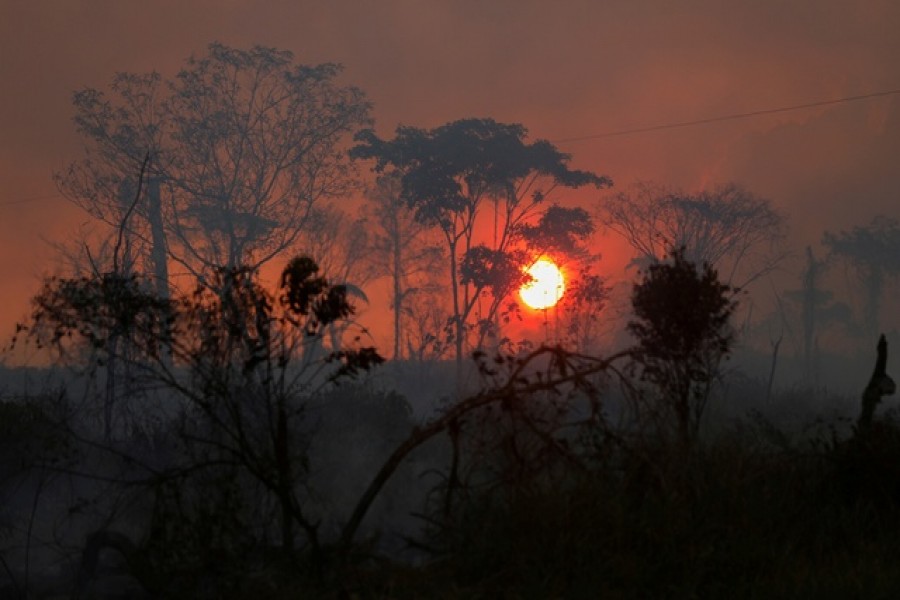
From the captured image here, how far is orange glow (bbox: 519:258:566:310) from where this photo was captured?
127ft

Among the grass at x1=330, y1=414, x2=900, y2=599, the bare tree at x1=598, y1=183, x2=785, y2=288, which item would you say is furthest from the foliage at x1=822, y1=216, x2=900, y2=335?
the grass at x1=330, y1=414, x2=900, y2=599

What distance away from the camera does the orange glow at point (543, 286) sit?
38.6 m

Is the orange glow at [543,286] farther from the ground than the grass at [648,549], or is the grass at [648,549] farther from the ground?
the orange glow at [543,286]

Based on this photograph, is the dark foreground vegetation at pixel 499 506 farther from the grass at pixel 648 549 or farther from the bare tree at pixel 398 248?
the bare tree at pixel 398 248

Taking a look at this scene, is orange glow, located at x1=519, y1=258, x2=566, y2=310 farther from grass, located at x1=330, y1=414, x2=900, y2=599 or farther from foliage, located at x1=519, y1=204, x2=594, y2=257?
grass, located at x1=330, y1=414, x2=900, y2=599

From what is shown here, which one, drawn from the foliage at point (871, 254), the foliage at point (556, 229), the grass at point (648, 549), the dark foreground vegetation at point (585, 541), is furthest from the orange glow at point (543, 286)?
the foliage at point (871, 254)

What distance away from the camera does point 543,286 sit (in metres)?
39.4

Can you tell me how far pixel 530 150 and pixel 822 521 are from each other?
109ft

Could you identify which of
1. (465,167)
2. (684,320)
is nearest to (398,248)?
(465,167)

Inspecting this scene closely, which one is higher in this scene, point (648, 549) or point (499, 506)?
point (499, 506)

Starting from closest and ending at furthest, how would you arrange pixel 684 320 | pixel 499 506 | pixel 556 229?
pixel 499 506
pixel 684 320
pixel 556 229

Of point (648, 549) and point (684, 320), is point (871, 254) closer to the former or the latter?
point (684, 320)

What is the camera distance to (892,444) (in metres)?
10.7

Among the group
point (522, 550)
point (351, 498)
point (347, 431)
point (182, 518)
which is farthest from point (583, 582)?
point (347, 431)
